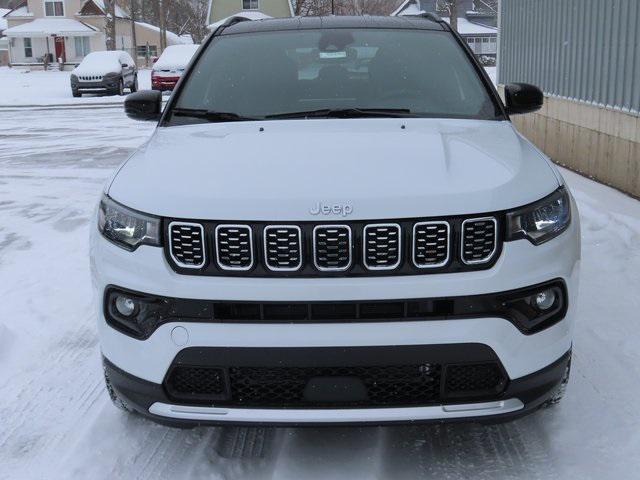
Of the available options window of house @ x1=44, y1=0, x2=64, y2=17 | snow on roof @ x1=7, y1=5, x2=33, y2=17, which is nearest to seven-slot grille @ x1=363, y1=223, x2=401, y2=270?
window of house @ x1=44, y1=0, x2=64, y2=17

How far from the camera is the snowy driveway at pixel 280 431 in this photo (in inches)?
122

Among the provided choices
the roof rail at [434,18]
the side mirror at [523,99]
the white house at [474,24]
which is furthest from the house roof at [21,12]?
the side mirror at [523,99]

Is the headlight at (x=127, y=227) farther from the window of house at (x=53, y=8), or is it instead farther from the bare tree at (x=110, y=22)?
the window of house at (x=53, y=8)

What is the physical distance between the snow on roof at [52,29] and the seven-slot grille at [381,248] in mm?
65729

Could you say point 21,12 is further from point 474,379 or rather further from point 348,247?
point 474,379

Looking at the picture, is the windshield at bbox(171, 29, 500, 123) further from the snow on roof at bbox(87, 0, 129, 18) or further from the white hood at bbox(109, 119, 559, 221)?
the snow on roof at bbox(87, 0, 129, 18)

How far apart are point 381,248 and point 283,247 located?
0.32m

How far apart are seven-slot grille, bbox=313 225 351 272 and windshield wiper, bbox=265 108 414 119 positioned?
1325 mm

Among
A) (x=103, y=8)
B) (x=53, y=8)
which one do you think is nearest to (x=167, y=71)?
(x=103, y=8)

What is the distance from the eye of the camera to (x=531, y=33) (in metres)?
12.0

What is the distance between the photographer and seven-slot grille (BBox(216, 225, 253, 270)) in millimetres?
2742

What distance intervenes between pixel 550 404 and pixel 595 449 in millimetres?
259

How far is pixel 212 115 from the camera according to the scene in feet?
13.3

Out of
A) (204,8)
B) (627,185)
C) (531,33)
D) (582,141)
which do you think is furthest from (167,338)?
(204,8)
